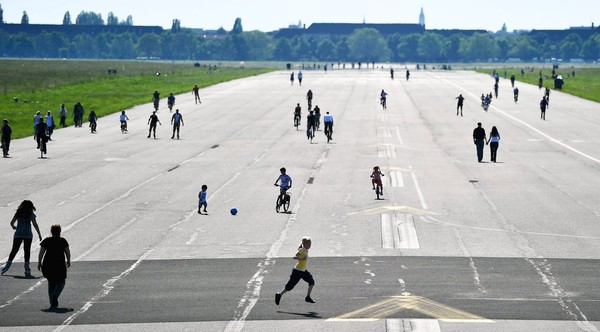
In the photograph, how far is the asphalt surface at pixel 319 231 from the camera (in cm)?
1938

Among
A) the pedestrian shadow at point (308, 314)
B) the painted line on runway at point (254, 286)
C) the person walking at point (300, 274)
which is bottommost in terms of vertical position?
the painted line on runway at point (254, 286)

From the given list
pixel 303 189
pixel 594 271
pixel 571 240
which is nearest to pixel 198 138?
pixel 303 189

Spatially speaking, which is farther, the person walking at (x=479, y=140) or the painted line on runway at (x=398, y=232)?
the person walking at (x=479, y=140)

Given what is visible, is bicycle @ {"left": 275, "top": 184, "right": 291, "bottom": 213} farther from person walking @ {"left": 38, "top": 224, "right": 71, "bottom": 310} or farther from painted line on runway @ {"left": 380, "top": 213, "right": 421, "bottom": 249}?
person walking @ {"left": 38, "top": 224, "right": 71, "bottom": 310}

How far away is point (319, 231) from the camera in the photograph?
94.5 feet

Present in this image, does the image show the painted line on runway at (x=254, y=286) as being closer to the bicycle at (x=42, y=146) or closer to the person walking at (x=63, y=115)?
the bicycle at (x=42, y=146)

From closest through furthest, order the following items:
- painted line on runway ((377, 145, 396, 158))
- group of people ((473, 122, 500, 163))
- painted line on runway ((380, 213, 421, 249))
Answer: painted line on runway ((380, 213, 421, 249)) → group of people ((473, 122, 500, 163)) → painted line on runway ((377, 145, 396, 158))

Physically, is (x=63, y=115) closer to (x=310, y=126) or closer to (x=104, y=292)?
(x=310, y=126)

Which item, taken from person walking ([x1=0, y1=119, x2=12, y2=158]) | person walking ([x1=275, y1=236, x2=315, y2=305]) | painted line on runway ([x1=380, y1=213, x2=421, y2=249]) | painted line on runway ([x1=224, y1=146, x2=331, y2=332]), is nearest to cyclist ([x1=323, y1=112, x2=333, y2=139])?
person walking ([x1=0, y1=119, x2=12, y2=158])

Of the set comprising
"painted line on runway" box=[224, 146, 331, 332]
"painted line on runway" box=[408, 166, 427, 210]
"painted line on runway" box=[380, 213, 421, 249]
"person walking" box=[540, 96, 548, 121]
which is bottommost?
"person walking" box=[540, 96, 548, 121]

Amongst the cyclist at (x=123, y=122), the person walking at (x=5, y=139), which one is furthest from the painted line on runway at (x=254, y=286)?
the cyclist at (x=123, y=122)

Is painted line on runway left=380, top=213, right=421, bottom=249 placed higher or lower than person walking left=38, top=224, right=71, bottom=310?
lower

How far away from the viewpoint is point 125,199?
35.4 metres

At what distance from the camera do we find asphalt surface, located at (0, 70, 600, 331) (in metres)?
19.4
